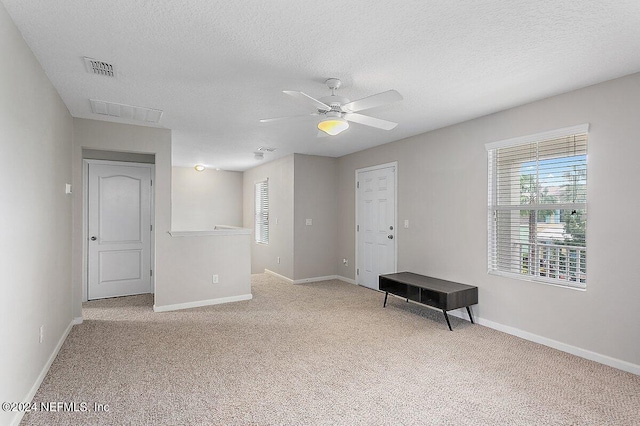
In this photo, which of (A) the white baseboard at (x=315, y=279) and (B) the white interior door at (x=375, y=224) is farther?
(A) the white baseboard at (x=315, y=279)

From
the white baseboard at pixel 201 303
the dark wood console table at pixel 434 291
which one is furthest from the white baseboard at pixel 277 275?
the dark wood console table at pixel 434 291

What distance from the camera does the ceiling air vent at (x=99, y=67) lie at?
101 inches

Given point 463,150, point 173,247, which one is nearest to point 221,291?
point 173,247

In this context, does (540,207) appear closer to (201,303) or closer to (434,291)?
(434,291)

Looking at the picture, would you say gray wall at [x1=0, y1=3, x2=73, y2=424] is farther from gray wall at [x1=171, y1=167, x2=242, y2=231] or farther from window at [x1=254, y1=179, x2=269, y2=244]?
gray wall at [x1=171, y1=167, x2=242, y2=231]

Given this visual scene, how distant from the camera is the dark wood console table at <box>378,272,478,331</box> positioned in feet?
12.1

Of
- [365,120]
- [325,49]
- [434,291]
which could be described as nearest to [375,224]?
[434,291]

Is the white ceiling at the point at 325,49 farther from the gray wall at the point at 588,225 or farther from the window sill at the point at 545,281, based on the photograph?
the window sill at the point at 545,281

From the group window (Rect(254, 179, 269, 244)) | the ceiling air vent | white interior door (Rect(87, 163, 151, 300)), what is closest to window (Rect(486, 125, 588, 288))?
the ceiling air vent

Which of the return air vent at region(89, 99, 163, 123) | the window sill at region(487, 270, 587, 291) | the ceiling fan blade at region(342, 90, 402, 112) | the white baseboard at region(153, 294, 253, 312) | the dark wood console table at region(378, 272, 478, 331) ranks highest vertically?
the return air vent at region(89, 99, 163, 123)

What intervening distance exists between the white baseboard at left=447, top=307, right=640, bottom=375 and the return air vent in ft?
14.0

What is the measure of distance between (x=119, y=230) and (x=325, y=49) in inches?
172

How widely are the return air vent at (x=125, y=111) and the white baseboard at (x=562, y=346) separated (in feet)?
14.0

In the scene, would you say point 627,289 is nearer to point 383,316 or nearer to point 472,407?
point 472,407
